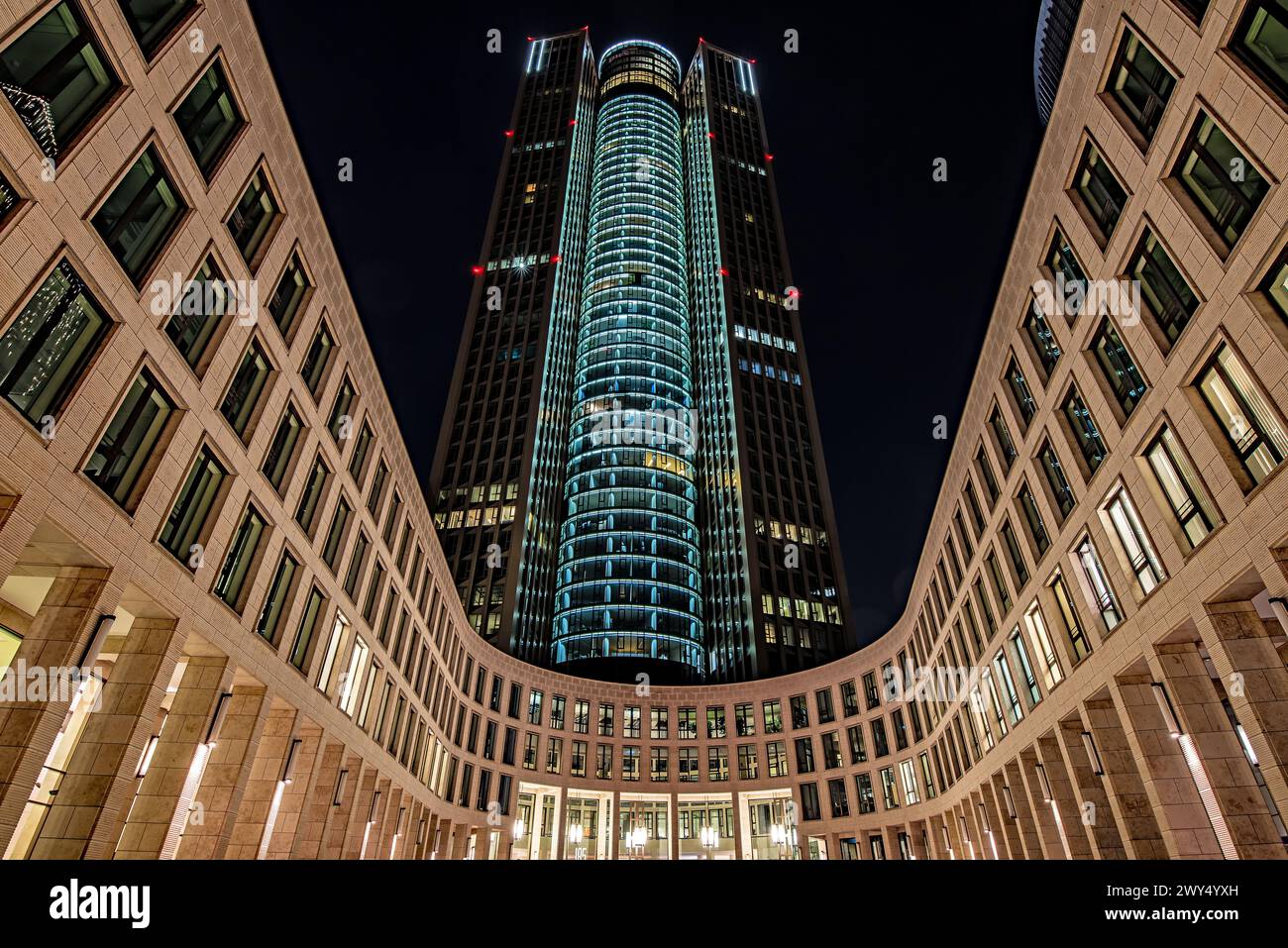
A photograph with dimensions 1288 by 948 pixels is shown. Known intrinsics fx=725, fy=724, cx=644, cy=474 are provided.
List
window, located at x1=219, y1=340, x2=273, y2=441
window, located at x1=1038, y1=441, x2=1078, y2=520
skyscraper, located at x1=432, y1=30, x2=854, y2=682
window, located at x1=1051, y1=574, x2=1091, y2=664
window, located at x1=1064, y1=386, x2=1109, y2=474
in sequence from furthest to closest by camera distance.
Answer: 1. skyscraper, located at x1=432, y1=30, x2=854, y2=682
2. window, located at x1=1038, y1=441, x2=1078, y2=520
3. window, located at x1=1051, y1=574, x2=1091, y2=664
4. window, located at x1=1064, y1=386, x2=1109, y2=474
5. window, located at x1=219, y1=340, x2=273, y2=441

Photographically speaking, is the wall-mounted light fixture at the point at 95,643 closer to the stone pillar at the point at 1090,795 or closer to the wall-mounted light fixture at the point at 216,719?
the wall-mounted light fixture at the point at 216,719

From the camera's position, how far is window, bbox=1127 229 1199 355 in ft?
63.6

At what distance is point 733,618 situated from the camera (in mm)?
104062

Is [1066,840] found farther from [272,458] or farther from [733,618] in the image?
[733,618]

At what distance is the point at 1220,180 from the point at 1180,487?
26.0 ft

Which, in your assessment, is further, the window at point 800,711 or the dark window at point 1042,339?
the window at point 800,711

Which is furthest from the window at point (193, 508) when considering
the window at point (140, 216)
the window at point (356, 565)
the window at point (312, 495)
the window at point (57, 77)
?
the window at point (356, 565)

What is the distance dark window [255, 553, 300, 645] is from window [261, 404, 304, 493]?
2.81 m

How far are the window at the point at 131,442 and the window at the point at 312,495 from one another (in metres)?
7.75

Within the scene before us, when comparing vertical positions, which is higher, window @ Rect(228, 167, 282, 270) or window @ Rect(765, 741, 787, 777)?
window @ Rect(228, 167, 282, 270)

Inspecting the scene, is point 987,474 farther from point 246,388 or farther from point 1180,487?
point 246,388

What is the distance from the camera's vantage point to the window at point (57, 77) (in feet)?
46.5

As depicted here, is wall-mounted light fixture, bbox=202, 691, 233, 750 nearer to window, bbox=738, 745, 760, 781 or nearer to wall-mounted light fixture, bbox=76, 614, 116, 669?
wall-mounted light fixture, bbox=76, 614, 116, 669

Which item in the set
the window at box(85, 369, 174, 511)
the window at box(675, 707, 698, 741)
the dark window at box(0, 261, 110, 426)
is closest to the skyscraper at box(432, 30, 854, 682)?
the window at box(675, 707, 698, 741)
